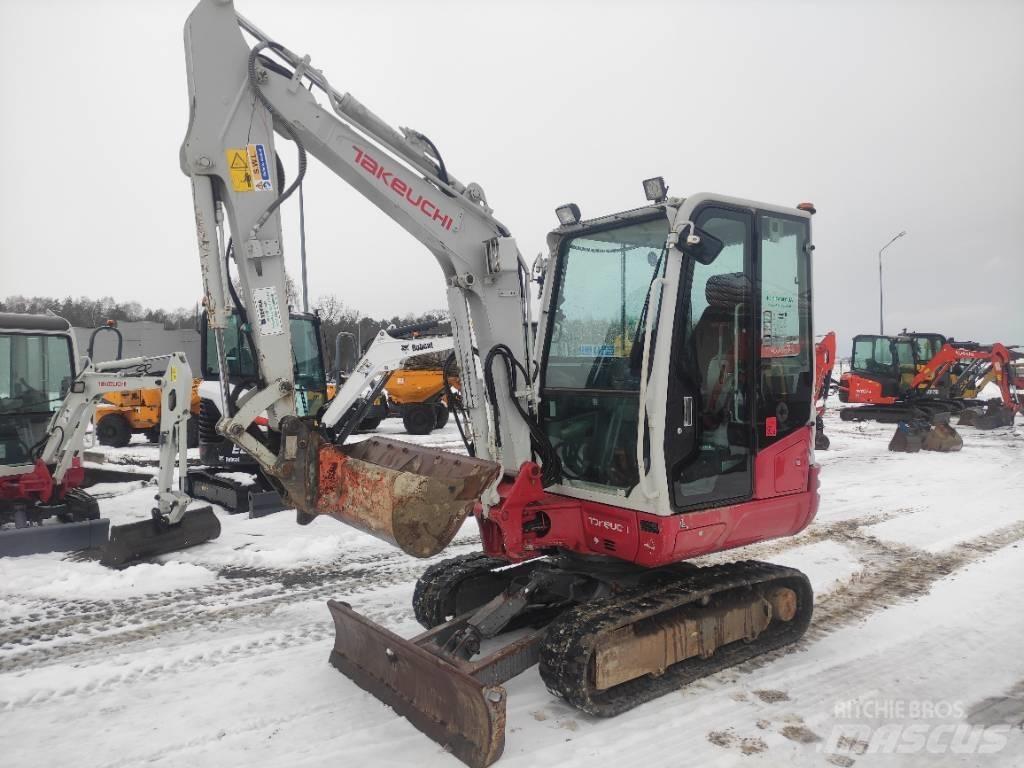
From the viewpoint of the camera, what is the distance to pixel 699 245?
3656mm

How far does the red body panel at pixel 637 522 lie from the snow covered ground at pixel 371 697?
72cm

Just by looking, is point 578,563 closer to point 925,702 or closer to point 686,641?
point 686,641

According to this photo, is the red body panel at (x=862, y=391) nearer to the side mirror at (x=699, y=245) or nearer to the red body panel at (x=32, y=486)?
the side mirror at (x=699, y=245)

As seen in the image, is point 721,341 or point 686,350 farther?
point 721,341

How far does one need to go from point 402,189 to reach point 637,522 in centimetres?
219

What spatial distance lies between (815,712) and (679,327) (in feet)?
6.68

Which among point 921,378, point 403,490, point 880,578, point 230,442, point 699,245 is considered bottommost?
point 880,578

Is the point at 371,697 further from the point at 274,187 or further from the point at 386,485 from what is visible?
the point at 274,187

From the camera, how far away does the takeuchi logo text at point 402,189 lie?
3.74m

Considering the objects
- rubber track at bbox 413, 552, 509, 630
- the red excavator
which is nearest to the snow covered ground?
rubber track at bbox 413, 552, 509, 630

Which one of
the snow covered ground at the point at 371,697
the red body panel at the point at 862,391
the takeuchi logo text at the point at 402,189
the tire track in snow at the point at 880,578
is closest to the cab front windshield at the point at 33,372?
the snow covered ground at the point at 371,697

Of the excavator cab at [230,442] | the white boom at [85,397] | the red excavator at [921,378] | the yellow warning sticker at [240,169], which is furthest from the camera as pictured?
the red excavator at [921,378]

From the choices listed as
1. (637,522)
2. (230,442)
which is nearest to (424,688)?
(637,522)

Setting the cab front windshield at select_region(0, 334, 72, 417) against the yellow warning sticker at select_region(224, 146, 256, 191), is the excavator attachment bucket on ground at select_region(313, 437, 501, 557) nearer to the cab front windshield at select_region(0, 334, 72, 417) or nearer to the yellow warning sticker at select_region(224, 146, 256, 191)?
the yellow warning sticker at select_region(224, 146, 256, 191)
